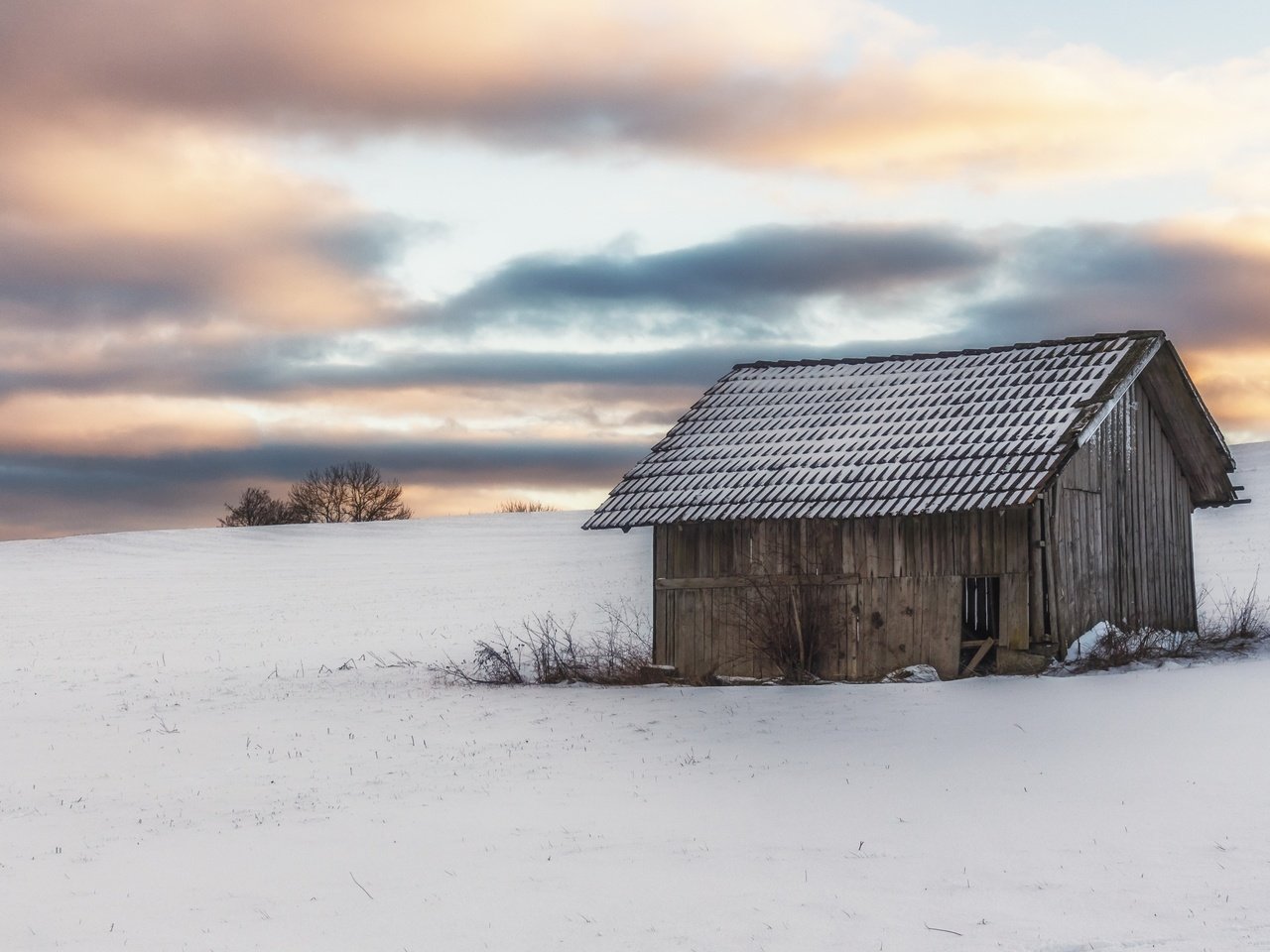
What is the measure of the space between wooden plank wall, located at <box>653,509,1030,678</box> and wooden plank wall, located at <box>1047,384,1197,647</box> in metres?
0.93

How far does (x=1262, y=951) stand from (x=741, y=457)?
17250 mm

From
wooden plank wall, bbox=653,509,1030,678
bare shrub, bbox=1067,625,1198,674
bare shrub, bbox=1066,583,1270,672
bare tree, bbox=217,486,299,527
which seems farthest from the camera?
bare tree, bbox=217,486,299,527

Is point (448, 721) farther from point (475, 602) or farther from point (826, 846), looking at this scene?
point (475, 602)

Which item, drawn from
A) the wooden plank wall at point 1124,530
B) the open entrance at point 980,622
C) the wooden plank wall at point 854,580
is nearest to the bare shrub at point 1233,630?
the wooden plank wall at point 1124,530

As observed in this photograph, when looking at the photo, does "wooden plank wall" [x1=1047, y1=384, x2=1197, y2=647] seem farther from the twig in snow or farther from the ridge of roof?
the twig in snow

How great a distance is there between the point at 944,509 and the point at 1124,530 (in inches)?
175

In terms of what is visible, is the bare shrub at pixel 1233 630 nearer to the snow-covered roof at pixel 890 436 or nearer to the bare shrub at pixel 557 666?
the snow-covered roof at pixel 890 436

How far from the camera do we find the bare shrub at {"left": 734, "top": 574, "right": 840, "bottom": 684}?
23734 millimetres

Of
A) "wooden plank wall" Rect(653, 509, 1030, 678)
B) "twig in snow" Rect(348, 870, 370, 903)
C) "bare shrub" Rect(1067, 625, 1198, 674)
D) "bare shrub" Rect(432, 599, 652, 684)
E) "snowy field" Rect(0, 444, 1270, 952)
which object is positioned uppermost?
"wooden plank wall" Rect(653, 509, 1030, 678)

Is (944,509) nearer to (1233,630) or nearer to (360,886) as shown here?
(1233,630)

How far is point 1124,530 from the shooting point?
81.6 ft

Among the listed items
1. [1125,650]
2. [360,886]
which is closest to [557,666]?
[1125,650]

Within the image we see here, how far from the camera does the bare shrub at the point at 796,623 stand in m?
23.7

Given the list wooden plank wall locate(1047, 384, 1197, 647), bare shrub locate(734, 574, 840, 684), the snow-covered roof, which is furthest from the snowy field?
the snow-covered roof
